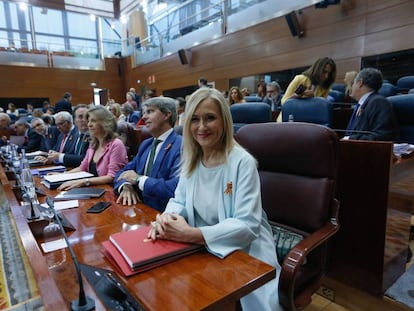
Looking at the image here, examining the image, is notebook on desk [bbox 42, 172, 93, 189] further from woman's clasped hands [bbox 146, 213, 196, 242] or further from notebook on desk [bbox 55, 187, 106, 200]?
woman's clasped hands [bbox 146, 213, 196, 242]

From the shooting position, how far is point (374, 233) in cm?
151

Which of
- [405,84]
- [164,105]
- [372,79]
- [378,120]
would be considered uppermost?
[405,84]

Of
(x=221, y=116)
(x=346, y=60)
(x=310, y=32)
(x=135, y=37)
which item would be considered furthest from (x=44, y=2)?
(x=221, y=116)

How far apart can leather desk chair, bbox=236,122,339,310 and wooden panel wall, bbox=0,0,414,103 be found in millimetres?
3997

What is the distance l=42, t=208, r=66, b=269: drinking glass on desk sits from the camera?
90 cm

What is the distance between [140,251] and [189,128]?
554 mm

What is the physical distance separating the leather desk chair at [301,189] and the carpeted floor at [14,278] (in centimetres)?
99

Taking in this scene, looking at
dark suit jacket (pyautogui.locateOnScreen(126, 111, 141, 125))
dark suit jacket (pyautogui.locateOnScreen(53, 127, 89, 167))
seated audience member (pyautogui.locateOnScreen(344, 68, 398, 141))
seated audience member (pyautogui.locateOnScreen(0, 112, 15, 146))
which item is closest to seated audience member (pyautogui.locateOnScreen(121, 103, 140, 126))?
dark suit jacket (pyautogui.locateOnScreen(126, 111, 141, 125))

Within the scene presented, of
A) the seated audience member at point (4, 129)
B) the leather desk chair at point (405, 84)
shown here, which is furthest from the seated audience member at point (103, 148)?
the leather desk chair at point (405, 84)

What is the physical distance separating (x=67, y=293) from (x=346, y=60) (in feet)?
17.4

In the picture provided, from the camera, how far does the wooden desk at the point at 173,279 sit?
0.66 meters

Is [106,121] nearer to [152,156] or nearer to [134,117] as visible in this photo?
[152,156]

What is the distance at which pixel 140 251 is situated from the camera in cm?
83

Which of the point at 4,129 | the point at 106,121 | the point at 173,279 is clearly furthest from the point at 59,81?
the point at 173,279
